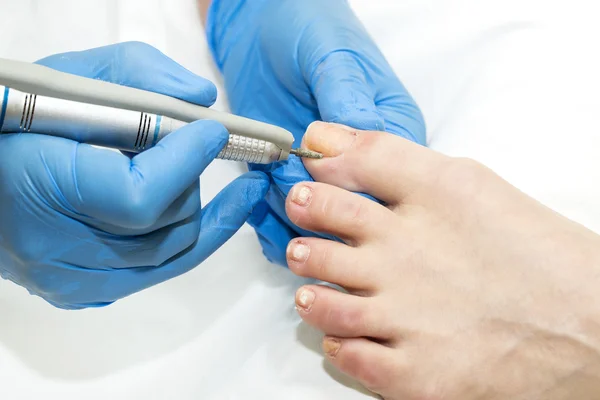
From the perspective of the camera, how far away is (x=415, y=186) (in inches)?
29.6

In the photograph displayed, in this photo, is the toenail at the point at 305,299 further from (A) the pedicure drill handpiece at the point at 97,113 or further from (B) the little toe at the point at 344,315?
(A) the pedicure drill handpiece at the point at 97,113

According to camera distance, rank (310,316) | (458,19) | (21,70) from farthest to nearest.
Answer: (458,19) → (310,316) → (21,70)

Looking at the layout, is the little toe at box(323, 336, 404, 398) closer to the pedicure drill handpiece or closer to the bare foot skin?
the bare foot skin

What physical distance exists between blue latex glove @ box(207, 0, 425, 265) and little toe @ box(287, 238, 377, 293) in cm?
9

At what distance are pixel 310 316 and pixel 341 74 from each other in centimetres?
34

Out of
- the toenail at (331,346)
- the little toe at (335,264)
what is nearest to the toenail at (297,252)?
the little toe at (335,264)

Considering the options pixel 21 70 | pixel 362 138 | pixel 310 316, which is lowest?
pixel 310 316

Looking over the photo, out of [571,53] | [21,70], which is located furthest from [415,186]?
[21,70]

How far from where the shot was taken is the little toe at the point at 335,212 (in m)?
0.73

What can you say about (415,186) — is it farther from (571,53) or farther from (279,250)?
(571,53)

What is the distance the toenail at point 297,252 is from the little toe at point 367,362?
11 centimetres

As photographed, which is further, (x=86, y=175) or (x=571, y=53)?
(x=571, y=53)

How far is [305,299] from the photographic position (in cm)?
71

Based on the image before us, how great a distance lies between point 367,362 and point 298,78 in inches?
17.5
